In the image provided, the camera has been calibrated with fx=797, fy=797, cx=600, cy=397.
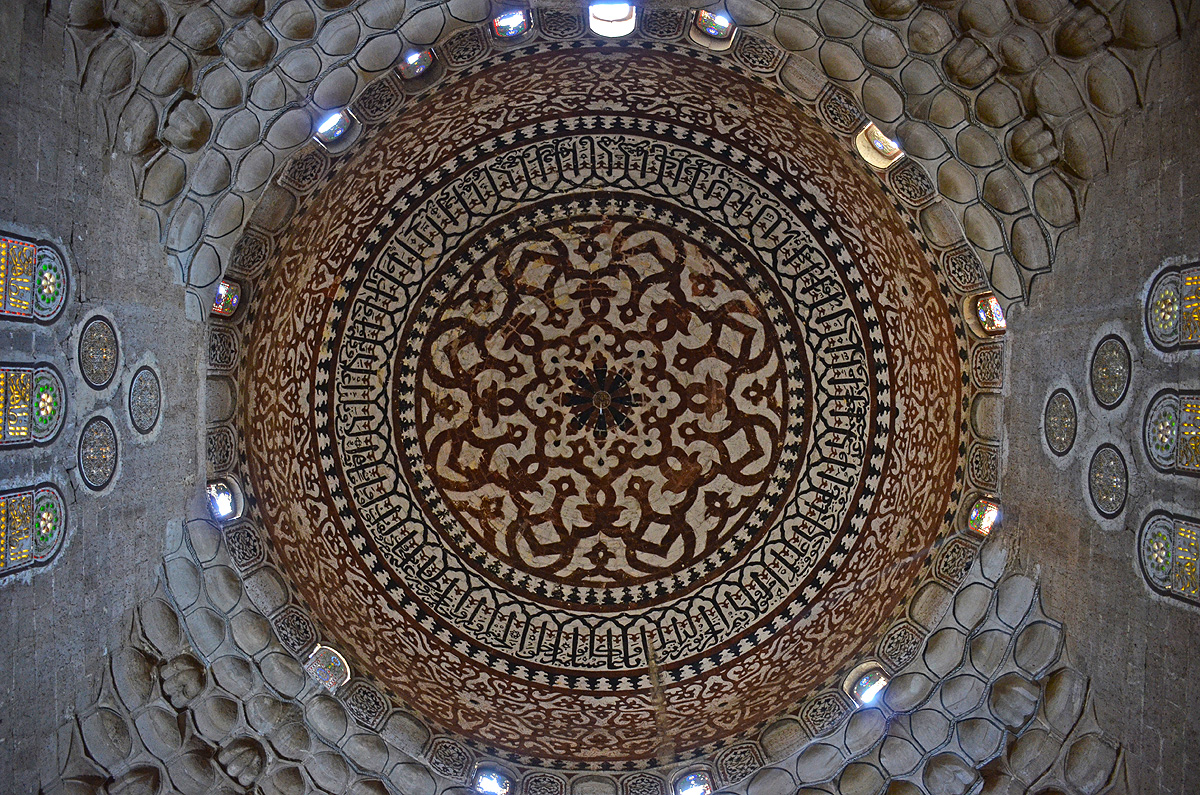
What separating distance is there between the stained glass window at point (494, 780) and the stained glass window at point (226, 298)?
201 inches

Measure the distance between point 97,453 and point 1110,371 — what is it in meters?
7.02

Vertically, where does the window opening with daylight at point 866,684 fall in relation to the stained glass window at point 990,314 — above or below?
below

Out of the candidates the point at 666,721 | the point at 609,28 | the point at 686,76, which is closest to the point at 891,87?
the point at 686,76

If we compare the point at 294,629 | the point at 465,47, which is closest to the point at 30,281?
the point at 465,47

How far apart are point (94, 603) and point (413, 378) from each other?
12.2 ft

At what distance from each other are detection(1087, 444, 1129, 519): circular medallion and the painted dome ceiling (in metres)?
1.91

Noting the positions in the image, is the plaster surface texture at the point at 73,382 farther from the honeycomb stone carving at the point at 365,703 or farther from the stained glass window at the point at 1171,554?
the stained glass window at the point at 1171,554

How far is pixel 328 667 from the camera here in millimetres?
7969

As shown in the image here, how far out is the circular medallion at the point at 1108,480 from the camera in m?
5.36

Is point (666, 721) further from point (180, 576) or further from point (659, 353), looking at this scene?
point (180, 576)

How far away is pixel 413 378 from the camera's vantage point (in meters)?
8.61

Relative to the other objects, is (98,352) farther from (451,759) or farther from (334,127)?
(451,759)

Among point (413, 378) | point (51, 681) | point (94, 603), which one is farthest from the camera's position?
point (413, 378)

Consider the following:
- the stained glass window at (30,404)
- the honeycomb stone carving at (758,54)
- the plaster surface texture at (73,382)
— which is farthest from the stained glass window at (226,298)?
the honeycomb stone carving at (758,54)
